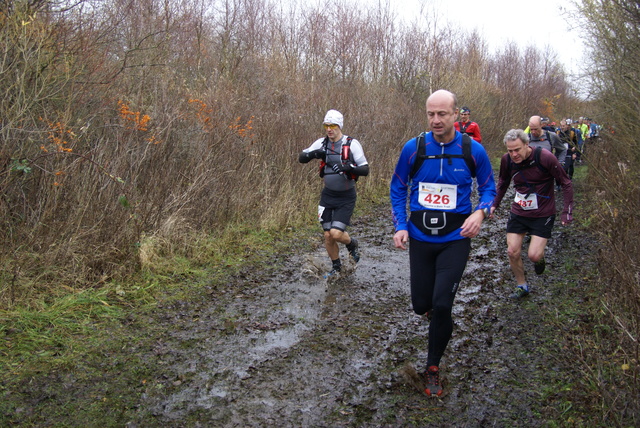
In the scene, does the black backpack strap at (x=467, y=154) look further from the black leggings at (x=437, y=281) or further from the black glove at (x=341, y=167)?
the black glove at (x=341, y=167)

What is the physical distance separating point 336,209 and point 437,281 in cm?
320

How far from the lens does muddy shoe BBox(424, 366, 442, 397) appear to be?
3971 mm

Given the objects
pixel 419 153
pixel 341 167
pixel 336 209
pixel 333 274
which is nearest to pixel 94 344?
pixel 419 153

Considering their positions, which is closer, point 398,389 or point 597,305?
point 398,389

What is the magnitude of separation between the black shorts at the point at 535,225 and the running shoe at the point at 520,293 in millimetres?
667

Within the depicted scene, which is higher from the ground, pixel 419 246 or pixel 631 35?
pixel 631 35

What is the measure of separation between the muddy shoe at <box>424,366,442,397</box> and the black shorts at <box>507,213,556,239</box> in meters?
3.04

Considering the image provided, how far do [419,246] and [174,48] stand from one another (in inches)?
413

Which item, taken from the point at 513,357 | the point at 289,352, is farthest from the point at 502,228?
the point at 289,352

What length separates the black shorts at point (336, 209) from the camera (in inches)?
276

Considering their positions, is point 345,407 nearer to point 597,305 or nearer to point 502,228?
point 597,305

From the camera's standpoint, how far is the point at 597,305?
5754 millimetres

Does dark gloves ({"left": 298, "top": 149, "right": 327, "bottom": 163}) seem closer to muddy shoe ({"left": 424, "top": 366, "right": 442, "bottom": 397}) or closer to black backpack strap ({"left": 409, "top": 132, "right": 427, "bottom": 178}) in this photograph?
black backpack strap ({"left": 409, "top": 132, "right": 427, "bottom": 178})

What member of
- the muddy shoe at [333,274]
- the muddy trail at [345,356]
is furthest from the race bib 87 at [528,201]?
the muddy shoe at [333,274]
